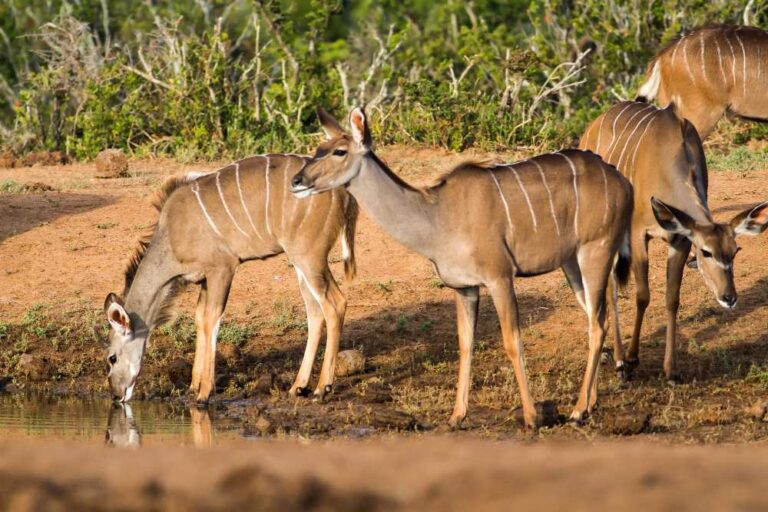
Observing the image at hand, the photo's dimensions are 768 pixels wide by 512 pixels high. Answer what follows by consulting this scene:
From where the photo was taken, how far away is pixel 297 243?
7.70 m

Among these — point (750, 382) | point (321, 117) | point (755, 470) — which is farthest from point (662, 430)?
point (755, 470)

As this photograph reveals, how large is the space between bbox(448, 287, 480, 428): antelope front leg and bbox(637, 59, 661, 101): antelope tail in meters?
3.98

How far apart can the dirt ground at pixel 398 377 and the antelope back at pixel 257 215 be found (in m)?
0.68

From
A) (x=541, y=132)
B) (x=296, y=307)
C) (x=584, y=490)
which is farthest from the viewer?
(x=541, y=132)

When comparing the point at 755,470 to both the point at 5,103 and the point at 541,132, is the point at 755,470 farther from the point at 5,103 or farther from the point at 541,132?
the point at 5,103

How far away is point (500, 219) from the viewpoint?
6.75 metres

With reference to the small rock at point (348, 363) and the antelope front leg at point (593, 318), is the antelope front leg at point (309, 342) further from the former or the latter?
the antelope front leg at point (593, 318)

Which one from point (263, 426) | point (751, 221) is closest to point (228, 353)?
Result: point (263, 426)

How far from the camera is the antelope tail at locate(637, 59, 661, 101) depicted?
1028cm

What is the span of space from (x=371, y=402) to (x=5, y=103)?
11.4 metres

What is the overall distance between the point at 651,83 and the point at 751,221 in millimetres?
3065

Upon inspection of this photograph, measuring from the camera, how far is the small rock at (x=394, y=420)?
6.77 meters

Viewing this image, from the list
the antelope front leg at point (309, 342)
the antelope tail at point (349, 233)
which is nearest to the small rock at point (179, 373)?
the antelope front leg at point (309, 342)

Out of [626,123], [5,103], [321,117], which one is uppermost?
[321,117]
